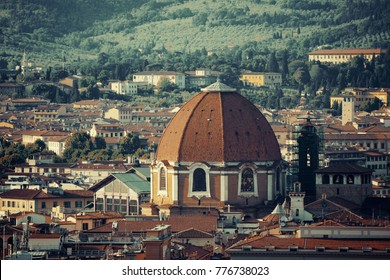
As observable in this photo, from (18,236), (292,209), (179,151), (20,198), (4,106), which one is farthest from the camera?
(4,106)

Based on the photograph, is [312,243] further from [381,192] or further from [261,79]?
[261,79]

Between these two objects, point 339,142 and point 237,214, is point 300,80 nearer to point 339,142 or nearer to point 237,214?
point 339,142

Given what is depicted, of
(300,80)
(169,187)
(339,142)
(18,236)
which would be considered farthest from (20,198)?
(300,80)

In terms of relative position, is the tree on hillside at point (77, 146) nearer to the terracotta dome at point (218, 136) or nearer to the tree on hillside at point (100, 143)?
the tree on hillside at point (100, 143)

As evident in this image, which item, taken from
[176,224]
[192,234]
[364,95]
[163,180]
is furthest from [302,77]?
[192,234]

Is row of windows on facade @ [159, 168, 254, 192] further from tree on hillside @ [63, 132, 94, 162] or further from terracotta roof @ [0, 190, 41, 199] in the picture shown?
tree on hillside @ [63, 132, 94, 162]
